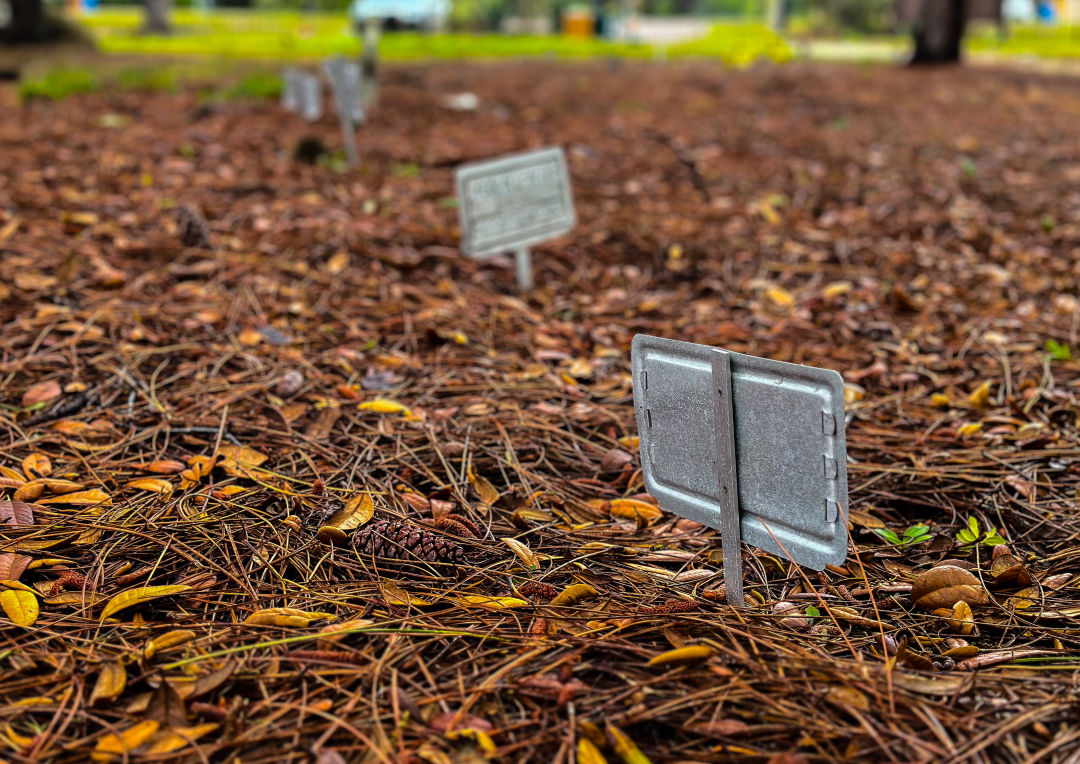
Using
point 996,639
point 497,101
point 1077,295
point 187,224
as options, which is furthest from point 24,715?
point 497,101

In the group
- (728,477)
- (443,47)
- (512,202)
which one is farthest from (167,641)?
(443,47)

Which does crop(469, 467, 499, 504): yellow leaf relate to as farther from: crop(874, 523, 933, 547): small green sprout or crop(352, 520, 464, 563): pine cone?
crop(874, 523, 933, 547): small green sprout

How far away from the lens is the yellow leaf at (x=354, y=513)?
250 cm

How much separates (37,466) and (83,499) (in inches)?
9.6

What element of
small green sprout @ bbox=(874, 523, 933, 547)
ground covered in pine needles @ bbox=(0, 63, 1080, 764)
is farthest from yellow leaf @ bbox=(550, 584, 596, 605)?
small green sprout @ bbox=(874, 523, 933, 547)

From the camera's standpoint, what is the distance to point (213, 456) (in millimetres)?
2807

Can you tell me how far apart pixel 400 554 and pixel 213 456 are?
0.72 metres

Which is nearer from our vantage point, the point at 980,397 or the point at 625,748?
the point at 625,748

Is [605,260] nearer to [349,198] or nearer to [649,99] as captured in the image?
[349,198]

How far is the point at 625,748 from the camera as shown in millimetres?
1711

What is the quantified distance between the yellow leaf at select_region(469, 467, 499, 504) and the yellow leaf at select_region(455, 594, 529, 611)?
552 mm

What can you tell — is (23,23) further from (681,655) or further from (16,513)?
(681,655)

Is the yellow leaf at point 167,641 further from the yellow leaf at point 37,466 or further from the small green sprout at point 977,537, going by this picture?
the small green sprout at point 977,537

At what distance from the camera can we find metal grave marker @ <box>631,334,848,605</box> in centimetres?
188
